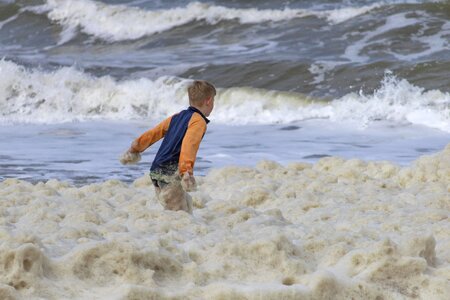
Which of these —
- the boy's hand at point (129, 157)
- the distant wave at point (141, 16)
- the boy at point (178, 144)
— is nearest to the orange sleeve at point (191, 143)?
the boy at point (178, 144)

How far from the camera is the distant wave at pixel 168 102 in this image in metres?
12.6

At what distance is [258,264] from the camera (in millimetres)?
3797

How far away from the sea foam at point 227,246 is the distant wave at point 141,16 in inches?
572

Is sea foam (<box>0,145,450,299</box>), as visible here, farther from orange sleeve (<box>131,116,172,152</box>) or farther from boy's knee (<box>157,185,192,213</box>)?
orange sleeve (<box>131,116,172,152</box>)

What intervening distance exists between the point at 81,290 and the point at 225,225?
1436 mm

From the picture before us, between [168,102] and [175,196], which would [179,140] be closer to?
[175,196]

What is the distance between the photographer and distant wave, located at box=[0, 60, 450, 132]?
1258 centimetres

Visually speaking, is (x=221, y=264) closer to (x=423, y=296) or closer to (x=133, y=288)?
(x=133, y=288)

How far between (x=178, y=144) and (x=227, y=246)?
A: 1.25 m

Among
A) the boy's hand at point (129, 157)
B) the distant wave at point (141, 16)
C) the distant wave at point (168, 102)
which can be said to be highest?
the distant wave at point (141, 16)

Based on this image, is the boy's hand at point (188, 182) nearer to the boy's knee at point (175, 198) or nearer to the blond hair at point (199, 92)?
the boy's knee at point (175, 198)

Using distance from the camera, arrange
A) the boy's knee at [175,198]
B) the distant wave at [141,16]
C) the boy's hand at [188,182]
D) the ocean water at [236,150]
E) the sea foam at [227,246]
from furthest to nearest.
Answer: the distant wave at [141,16], the boy's knee at [175,198], the boy's hand at [188,182], the ocean water at [236,150], the sea foam at [227,246]

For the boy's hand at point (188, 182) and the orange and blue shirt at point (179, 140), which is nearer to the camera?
the boy's hand at point (188, 182)

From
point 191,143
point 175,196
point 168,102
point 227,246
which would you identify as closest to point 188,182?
point 191,143
